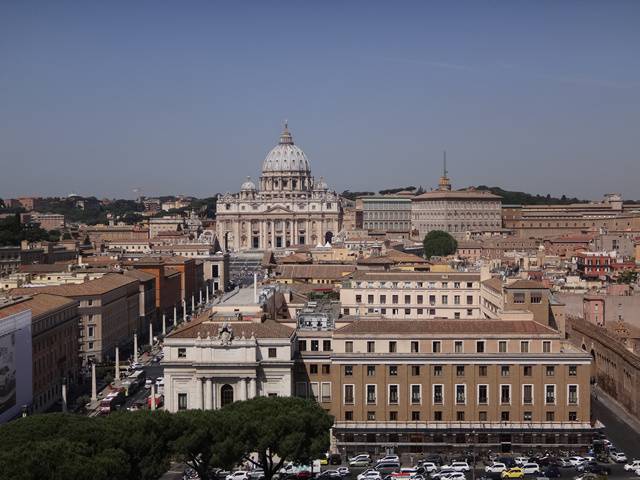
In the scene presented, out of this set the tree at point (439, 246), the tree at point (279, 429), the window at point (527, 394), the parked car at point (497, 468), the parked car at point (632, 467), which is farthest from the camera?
the tree at point (439, 246)

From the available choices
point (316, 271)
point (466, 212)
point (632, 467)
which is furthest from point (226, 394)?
point (466, 212)

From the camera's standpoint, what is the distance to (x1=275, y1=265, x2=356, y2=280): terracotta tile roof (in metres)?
63.2

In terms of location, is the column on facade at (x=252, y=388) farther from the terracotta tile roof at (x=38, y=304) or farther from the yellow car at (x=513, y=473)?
the terracotta tile roof at (x=38, y=304)

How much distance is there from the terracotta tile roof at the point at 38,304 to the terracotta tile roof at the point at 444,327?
11.7 m

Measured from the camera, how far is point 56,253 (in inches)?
3814

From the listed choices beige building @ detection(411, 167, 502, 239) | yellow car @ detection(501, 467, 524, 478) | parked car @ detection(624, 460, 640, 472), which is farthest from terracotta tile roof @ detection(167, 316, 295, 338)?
beige building @ detection(411, 167, 502, 239)

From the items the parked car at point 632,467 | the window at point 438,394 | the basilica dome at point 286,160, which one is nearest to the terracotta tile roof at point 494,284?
the window at point 438,394

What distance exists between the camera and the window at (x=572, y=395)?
3198 centimetres

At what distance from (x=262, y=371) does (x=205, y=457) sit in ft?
19.2

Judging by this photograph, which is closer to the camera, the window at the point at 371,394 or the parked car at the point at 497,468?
the parked car at the point at 497,468

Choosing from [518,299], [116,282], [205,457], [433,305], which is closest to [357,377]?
[205,457]

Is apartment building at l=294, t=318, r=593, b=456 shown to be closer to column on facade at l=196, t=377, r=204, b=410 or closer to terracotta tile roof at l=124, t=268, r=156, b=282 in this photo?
column on facade at l=196, t=377, r=204, b=410

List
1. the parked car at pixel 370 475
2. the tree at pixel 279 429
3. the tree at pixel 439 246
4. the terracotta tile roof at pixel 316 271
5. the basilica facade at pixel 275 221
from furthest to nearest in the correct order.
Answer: the basilica facade at pixel 275 221 < the tree at pixel 439 246 < the terracotta tile roof at pixel 316 271 < the parked car at pixel 370 475 < the tree at pixel 279 429

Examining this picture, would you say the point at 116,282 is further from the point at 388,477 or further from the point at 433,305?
the point at 388,477
